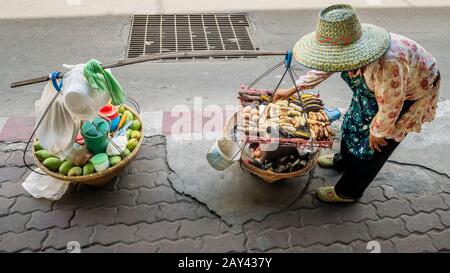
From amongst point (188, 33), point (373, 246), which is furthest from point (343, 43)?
point (188, 33)

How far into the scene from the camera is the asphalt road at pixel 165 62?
A: 448cm

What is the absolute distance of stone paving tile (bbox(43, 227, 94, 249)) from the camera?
3035 millimetres

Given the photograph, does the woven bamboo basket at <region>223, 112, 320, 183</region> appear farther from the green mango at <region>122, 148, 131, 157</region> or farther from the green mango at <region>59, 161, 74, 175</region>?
the green mango at <region>59, 161, 74, 175</region>

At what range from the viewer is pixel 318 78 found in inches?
114

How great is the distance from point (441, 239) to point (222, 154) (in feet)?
6.41

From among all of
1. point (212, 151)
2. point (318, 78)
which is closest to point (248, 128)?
point (212, 151)

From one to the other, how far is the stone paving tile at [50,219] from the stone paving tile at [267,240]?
1542mm

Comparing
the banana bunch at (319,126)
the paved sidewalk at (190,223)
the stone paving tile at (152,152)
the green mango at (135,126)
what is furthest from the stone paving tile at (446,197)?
the green mango at (135,126)

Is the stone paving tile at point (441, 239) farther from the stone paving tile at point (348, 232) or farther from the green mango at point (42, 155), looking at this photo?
the green mango at point (42, 155)

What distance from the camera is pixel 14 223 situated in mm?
3166

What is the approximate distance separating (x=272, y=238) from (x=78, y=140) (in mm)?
1877

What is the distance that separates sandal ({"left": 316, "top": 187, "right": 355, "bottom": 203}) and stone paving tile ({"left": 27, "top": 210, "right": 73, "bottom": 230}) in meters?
2.19

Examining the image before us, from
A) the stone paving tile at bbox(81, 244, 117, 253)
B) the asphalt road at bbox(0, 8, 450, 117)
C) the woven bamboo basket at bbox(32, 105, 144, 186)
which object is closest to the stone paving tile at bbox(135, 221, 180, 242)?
the stone paving tile at bbox(81, 244, 117, 253)
